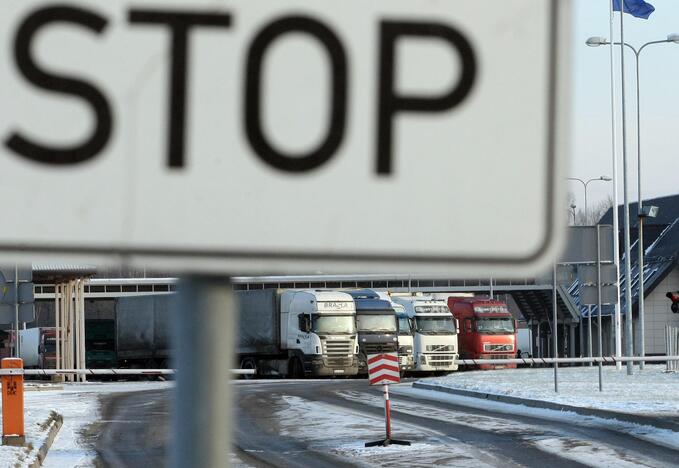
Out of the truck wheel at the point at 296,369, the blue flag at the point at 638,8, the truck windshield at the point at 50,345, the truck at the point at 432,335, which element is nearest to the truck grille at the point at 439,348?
the truck at the point at 432,335

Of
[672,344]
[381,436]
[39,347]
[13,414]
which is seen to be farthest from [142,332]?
[13,414]

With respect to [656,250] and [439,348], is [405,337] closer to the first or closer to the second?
[439,348]

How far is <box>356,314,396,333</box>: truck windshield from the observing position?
160 ft

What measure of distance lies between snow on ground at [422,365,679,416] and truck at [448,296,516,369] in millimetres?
13190

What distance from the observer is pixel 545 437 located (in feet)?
67.4

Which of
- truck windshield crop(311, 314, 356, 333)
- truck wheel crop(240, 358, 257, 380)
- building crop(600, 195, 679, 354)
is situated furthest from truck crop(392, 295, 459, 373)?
building crop(600, 195, 679, 354)

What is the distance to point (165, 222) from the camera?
1.83 meters

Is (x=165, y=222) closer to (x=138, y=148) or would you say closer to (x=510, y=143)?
(x=138, y=148)

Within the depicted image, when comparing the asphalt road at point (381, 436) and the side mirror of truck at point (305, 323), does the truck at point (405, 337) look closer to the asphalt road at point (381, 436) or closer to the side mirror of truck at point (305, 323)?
the side mirror of truck at point (305, 323)

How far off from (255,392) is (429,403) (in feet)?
23.5

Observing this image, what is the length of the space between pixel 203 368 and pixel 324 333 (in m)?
46.1

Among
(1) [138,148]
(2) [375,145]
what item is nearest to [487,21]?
(2) [375,145]

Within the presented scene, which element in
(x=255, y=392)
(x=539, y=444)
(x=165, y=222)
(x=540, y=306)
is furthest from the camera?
(x=540, y=306)

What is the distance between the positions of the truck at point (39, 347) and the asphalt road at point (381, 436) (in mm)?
Answer: 33254
